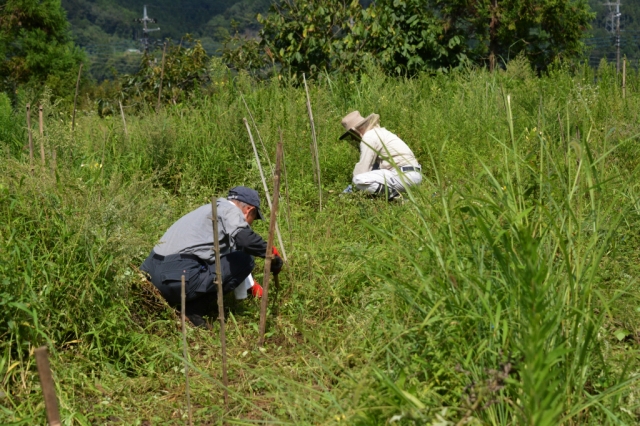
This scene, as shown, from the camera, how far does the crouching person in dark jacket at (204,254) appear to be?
14.9 feet

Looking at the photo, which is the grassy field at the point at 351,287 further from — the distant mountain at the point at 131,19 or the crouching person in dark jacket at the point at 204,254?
the distant mountain at the point at 131,19

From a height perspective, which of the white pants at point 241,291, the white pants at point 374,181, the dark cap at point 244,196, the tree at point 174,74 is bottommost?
the white pants at point 241,291

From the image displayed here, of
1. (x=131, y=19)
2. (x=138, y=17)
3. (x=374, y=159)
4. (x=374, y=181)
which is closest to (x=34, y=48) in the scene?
(x=374, y=159)

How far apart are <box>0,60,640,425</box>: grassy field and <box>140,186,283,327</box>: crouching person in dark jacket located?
156 mm

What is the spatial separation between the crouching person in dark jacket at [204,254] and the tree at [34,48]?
14.9 metres

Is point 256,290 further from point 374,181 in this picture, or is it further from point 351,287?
point 374,181

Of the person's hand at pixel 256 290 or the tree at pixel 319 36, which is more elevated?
the tree at pixel 319 36

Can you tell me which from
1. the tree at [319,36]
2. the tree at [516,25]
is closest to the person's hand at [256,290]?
the tree at [319,36]

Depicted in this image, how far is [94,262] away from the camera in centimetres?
392

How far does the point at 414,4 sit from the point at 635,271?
695 cm

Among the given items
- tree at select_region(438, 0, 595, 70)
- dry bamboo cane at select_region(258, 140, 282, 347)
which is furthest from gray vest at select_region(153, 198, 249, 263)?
tree at select_region(438, 0, 595, 70)

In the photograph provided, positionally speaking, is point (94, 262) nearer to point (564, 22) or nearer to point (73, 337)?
point (73, 337)

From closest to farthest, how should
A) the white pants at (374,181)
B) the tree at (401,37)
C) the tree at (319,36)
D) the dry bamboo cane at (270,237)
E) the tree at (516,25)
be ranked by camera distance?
1. the dry bamboo cane at (270,237)
2. the white pants at (374,181)
3. the tree at (319,36)
4. the tree at (401,37)
5. the tree at (516,25)

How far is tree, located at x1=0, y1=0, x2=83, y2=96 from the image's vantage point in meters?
18.6
